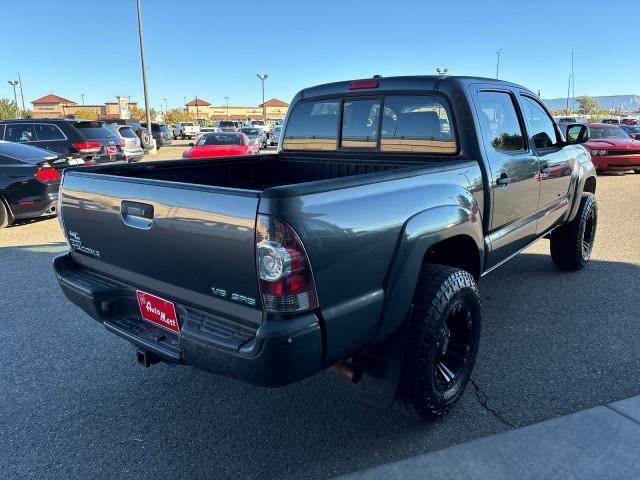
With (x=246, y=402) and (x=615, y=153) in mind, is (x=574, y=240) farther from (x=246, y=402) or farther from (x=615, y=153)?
(x=615, y=153)

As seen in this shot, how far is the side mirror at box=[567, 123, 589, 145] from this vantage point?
4.81 metres

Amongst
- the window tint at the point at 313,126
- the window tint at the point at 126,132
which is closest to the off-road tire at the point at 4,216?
the window tint at the point at 313,126

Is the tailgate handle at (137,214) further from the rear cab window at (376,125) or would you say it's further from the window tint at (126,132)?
the window tint at (126,132)

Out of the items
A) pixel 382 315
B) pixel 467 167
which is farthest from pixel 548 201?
pixel 382 315

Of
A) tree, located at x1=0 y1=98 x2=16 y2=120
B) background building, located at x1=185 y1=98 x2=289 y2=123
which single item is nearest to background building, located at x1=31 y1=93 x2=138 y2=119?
tree, located at x1=0 y1=98 x2=16 y2=120

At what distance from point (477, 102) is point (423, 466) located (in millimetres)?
2363

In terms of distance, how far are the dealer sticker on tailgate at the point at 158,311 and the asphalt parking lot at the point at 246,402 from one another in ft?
2.25

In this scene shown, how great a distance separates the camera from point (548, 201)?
→ 4434 millimetres

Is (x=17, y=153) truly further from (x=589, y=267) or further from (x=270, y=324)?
(x=589, y=267)

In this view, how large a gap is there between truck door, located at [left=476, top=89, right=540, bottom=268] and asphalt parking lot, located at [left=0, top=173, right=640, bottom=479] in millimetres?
770

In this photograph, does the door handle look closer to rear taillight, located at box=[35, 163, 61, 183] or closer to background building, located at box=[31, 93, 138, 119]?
rear taillight, located at box=[35, 163, 61, 183]

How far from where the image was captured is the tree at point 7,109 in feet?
186

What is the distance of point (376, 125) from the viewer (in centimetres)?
386

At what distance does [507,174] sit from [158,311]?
8.30 feet
